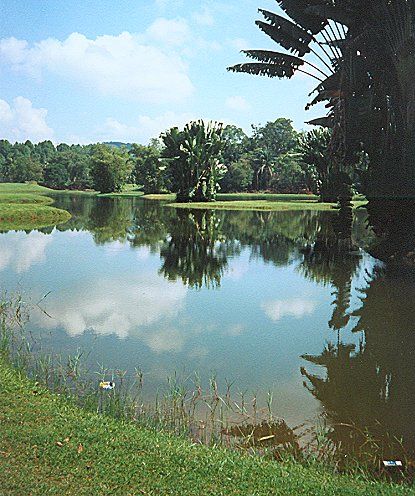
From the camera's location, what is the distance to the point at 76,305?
447 inches

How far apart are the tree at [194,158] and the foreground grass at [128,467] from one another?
42.9 m

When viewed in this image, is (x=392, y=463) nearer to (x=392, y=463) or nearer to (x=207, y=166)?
(x=392, y=463)

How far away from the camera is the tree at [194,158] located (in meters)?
47.4

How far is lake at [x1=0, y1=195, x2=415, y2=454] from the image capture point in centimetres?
740

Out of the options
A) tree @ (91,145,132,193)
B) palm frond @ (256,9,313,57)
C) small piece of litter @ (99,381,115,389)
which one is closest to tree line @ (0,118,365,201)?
tree @ (91,145,132,193)

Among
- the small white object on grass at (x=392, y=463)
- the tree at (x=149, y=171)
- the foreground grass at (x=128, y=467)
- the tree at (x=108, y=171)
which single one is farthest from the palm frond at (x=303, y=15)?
the tree at (x=108, y=171)

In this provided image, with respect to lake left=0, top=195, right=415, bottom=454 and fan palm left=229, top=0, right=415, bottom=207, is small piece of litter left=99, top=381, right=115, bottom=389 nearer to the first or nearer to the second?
lake left=0, top=195, right=415, bottom=454

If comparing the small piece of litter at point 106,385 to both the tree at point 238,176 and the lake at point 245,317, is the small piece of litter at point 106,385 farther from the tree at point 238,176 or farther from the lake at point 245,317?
the tree at point 238,176

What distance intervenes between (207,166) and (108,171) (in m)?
29.7

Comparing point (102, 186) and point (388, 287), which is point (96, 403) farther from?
point (102, 186)

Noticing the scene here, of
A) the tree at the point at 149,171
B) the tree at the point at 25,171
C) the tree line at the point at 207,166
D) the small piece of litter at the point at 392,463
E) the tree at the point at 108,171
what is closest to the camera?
the small piece of litter at the point at 392,463

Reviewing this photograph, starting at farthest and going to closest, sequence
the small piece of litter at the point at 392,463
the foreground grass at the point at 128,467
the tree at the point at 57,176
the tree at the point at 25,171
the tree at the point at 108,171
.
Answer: the tree at the point at 25,171 < the tree at the point at 57,176 < the tree at the point at 108,171 < the small piece of litter at the point at 392,463 < the foreground grass at the point at 128,467

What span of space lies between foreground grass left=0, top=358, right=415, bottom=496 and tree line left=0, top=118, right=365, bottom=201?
14737 millimetres

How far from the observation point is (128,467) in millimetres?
4457
